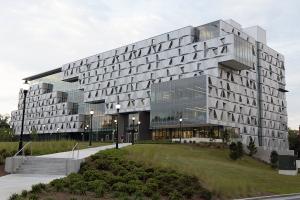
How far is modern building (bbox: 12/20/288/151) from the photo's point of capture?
7925 centimetres

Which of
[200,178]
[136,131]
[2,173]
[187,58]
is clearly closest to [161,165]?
[200,178]

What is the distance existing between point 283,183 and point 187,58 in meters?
56.5

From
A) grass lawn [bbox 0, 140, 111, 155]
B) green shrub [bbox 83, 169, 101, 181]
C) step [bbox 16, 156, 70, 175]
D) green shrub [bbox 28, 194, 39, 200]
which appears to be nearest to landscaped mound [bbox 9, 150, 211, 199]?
green shrub [bbox 83, 169, 101, 181]

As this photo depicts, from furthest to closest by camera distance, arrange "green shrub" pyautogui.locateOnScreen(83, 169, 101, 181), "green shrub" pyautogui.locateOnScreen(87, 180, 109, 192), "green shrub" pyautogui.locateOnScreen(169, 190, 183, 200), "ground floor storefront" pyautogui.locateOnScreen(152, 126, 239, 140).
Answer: "ground floor storefront" pyautogui.locateOnScreen(152, 126, 239, 140), "green shrub" pyautogui.locateOnScreen(83, 169, 101, 181), "green shrub" pyautogui.locateOnScreen(169, 190, 183, 200), "green shrub" pyautogui.locateOnScreen(87, 180, 109, 192)

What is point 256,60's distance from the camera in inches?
3821

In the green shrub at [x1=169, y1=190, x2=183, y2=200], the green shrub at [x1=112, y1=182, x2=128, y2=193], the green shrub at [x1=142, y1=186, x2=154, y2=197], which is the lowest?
the green shrub at [x1=169, y1=190, x2=183, y2=200]

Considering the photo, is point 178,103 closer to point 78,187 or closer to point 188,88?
point 188,88

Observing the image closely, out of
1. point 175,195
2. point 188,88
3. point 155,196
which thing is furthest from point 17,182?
point 188,88

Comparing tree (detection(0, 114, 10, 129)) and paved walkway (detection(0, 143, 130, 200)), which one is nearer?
paved walkway (detection(0, 143, 130, 200))

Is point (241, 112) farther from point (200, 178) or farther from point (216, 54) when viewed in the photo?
point (200, 178)

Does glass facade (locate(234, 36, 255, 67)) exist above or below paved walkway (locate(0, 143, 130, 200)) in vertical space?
above

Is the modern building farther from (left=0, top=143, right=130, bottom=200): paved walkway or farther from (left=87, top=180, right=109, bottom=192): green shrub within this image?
(left=87, top=180, right=109, bottom=192): green shrub

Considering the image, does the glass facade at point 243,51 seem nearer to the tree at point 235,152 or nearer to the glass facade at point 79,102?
the tree at point 235,152

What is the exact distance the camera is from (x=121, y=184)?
62.9 ft
